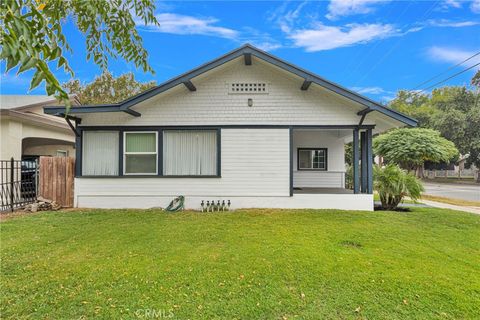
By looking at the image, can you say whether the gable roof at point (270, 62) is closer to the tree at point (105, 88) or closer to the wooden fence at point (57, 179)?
the wooden fence at point (57, 179)

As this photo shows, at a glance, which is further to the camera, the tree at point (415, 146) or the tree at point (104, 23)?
the tree at point (415, 146)

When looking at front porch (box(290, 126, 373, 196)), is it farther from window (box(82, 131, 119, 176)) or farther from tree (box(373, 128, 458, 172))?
window (box(82, 131, 119, 176))

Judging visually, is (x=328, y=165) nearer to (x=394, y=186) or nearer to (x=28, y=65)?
(x=394, y=186)

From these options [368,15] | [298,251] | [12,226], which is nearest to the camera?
[298,251]

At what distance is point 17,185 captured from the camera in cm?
882

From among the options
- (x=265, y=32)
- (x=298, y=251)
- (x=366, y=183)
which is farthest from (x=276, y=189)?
(x=265, y=32)

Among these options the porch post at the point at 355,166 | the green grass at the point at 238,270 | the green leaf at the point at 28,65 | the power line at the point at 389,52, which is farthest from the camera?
the power line at the point at 389,52

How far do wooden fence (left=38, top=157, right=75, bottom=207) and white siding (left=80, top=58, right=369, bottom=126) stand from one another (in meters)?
1.63

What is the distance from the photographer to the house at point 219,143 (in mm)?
8352

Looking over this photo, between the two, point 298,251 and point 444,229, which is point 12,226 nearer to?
point 298,251

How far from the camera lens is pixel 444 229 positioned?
21.2ft

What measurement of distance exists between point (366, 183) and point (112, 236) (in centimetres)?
738

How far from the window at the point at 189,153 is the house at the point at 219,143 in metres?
0.03

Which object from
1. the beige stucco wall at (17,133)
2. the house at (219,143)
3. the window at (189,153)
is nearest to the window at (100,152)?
the house at (219,143)
